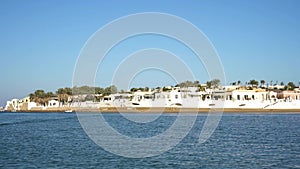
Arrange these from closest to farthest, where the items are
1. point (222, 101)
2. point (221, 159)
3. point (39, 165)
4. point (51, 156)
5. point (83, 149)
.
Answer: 1. point (39, 165)
2. point (221, 159)
3. point (51, 156)
4. point (83, 149)
5. point (222, 101)

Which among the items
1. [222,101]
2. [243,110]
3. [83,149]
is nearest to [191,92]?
[222,101]

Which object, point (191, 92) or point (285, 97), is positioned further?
point (191, 92)

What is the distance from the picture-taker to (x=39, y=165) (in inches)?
1009

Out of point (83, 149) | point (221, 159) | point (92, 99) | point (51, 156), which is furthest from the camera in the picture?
point (92, 99)

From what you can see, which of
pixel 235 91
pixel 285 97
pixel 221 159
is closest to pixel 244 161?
pixel 221 159

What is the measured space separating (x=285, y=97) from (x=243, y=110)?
1017 inches

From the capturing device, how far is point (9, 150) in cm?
3369

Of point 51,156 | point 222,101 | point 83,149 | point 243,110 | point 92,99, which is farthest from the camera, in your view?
point 92,99

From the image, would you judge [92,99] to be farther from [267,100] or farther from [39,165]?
[39,165]

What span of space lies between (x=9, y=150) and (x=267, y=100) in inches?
4953

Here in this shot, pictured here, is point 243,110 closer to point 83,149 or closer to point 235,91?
point 235,91

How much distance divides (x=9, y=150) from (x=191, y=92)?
144003mm

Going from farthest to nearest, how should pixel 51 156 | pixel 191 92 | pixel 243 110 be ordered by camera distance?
pixel 191 92 < pixel 243 110 < pixel 51 156

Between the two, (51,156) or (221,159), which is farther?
(51,156)
